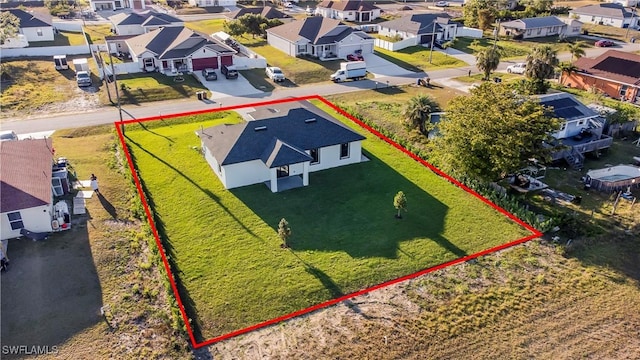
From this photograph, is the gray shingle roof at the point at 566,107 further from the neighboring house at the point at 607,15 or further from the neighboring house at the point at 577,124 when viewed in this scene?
the neighboring house at the point at 607,15

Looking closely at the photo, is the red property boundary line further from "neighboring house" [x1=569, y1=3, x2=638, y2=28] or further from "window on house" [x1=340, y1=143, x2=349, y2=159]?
"neighboring house" [x1=569, y1=3, x2=638, y2=28]

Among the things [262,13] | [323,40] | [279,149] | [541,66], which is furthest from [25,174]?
[262,13]

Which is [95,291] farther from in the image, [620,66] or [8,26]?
[620,66]

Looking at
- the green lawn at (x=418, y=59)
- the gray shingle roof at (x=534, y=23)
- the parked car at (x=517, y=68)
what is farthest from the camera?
the gray shingle roof at (x=534, y=23)

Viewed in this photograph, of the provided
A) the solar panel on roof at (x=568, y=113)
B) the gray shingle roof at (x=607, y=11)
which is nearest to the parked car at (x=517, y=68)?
the solar panel on roof at (x=568, y=113)

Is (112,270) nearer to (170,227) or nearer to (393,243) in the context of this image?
(170,227)

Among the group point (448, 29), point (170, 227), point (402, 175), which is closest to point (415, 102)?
point (402, 175)
